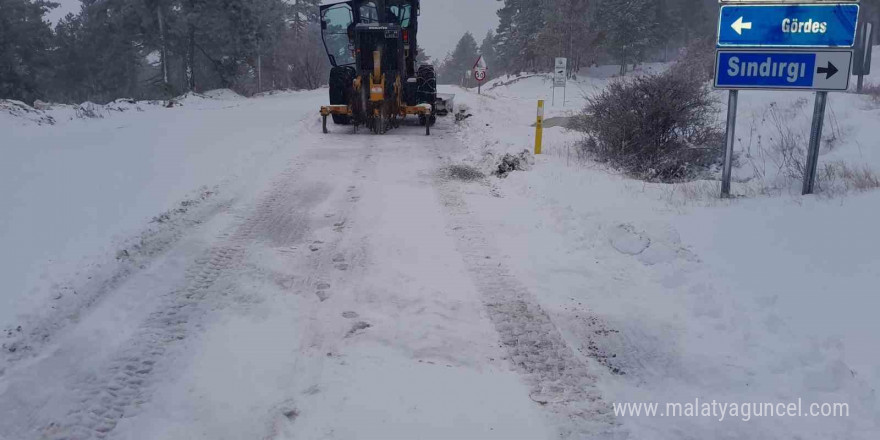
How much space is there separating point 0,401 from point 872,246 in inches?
254

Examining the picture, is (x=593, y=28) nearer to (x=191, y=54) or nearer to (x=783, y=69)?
(x=191, y=54)

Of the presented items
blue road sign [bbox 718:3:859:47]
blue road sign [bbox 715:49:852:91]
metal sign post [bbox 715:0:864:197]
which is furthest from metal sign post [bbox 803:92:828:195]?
blue road sign [bbox 718:3:859:47]

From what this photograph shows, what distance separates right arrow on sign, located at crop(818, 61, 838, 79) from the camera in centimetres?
663

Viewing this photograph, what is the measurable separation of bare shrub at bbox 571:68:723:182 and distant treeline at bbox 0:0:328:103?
1054 inches

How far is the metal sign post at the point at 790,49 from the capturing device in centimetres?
662

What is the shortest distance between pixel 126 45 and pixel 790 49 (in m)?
39.7

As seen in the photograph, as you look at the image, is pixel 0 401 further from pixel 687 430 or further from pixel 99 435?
pixel 687 430

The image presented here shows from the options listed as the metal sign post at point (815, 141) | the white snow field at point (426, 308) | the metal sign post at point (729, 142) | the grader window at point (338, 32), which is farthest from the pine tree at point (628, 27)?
the white snow field at point (426, 308)

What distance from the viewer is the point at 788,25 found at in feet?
22.4

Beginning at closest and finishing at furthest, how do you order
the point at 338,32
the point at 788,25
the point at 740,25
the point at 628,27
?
the point at 788,25 < the point at 740,25 < the point at 338,32 < the point at 628,27

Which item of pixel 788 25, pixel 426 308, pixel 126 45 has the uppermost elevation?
pixel 126 45

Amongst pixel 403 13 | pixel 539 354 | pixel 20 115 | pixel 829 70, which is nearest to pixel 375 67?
pixel 403 13

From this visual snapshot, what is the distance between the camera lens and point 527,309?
476 centimetres

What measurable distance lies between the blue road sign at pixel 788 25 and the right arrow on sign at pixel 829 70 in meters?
0.27
